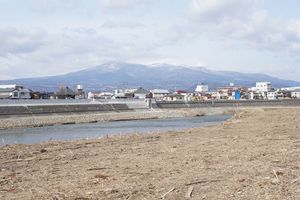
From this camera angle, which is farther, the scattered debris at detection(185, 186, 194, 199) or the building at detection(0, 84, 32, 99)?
the building at detection(0, 84, 32, 99)

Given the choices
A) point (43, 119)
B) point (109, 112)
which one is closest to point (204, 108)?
point (109, 112)

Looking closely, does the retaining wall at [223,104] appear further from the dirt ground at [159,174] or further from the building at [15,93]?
the dirt ground at [159,174]

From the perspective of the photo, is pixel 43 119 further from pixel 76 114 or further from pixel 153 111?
pixel 153 111

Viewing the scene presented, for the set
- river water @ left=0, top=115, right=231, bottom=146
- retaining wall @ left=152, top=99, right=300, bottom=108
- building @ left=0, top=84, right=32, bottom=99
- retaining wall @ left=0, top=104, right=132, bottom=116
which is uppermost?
building @ left=0, top=84, right=32, bottom=99

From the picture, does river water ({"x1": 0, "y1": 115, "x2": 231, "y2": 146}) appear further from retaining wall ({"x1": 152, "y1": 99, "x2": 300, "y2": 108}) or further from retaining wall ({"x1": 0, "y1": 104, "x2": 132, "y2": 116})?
retaining wall ({"x1": 152, "y1": 99, "x2": 300, "y2": 108})

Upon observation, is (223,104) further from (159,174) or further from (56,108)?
(159,174)

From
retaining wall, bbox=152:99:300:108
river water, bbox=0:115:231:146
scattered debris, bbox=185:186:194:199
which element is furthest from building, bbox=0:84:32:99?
scattered debris, bbox=185:186:194:199

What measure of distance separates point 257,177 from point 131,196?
6.36ft

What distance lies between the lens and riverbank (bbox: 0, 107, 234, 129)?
4240 cm

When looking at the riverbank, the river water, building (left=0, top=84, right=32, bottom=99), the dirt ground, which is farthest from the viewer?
building (left=0, top=84, right=32, bottom=99)

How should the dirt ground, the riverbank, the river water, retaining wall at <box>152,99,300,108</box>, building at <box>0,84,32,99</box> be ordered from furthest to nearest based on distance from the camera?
building at <box>0,84,32,99</box>, retaining wall at <box>152,99,300,108</box>, the riverbank, the river water, the dirt ground

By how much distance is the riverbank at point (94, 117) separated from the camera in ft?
139

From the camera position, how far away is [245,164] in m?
7.96

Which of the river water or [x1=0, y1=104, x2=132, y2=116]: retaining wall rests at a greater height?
[x1=0, y1=104, x2=132, y2=116]: retaining wall
